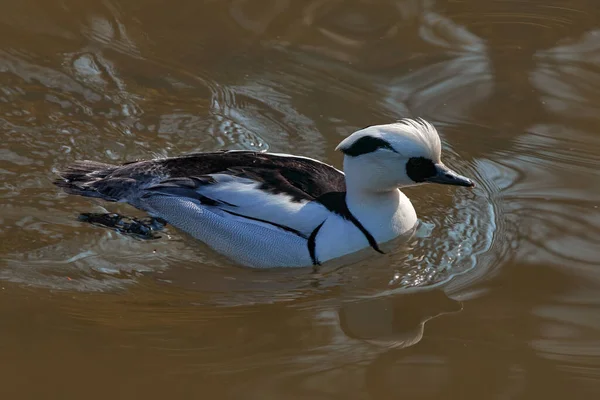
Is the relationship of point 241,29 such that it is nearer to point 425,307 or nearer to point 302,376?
point 425,307

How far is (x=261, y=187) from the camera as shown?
647cm

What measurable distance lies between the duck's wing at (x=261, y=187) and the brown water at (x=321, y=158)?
38 cm

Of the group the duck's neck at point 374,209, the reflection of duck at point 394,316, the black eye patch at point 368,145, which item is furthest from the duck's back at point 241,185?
the reflection of duck at point 394,316

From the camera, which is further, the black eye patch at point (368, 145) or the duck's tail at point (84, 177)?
the duck's tail at point (84, 177)

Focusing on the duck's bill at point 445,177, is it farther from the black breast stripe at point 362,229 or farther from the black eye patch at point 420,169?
the black breast stripe at point 362,229

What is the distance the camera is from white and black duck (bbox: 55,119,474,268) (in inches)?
250

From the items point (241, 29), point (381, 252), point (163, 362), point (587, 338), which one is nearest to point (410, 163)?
point (381, 252)

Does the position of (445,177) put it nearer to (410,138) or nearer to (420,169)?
(420,169)

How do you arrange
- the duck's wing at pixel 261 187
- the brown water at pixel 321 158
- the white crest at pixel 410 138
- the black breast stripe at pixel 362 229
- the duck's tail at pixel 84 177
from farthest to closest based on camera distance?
the duck's tail at pixel 84 177 → the black breast stripe at pixel 362 229 → the duck's wing at pixel 261 187 → the white crest at pixel 410 138 → the brown water at pixel 321 158

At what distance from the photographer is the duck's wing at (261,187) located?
21.0 feet

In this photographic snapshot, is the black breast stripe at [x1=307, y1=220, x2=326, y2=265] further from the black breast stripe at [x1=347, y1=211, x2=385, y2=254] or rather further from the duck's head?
the duck's head

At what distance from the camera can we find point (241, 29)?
971 cm

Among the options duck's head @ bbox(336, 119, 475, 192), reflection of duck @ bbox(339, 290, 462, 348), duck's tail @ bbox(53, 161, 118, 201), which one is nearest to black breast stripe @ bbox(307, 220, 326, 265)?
duck's head @ bbox(336, 119, 475, 192)

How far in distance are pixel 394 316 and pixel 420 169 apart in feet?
3.87
